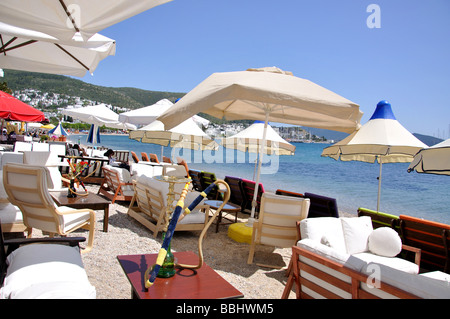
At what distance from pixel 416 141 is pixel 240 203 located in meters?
3.80

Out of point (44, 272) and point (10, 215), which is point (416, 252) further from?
point (10, 215)

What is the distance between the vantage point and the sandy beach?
3234mm

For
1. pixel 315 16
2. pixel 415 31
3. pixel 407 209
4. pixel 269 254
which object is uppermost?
pixel 315 16

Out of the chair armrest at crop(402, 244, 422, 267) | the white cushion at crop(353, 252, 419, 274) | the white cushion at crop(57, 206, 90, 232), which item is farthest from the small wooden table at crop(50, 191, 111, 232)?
the chair armrest at crop(402, 244, 422, 267)

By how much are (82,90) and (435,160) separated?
105395 mm

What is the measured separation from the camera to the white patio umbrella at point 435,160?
2236 millimetres

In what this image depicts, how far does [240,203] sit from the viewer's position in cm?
725

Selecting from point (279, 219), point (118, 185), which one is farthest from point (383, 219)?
point (118, 185)

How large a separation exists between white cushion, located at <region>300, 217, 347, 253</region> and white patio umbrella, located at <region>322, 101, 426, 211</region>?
158 centimetres

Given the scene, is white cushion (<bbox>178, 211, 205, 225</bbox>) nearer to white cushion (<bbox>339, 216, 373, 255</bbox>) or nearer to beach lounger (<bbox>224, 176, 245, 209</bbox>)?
beach lounger (<bbox>224, 176, 245, 209</bbox>)

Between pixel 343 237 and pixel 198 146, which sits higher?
pixel 198 146

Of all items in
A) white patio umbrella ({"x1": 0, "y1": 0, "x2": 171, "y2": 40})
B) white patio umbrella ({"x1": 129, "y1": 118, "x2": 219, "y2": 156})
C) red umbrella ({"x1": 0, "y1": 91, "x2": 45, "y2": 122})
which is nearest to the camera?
white patio umbrella ({"x1": 0, "y1": 0, "x2": 171, "y2": 40})
